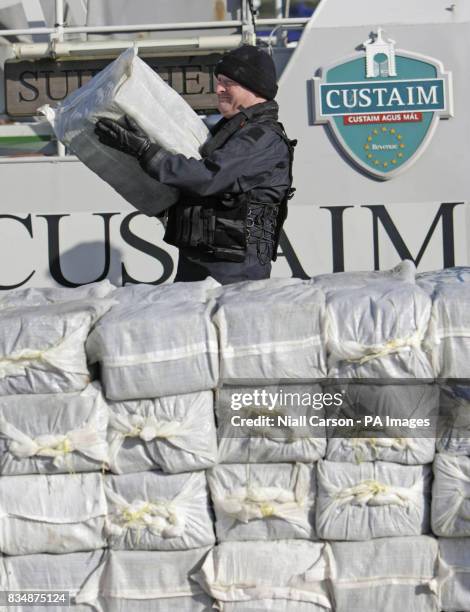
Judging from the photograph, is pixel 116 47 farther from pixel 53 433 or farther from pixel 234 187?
pixel 53 433

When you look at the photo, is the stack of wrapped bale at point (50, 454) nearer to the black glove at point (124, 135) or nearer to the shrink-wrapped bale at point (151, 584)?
the shrink-wrapped bale at point (151, 584)

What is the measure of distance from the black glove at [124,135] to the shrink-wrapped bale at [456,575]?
55.4 inches

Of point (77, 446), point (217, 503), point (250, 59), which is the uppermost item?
point (250, 59)

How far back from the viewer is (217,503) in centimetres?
205

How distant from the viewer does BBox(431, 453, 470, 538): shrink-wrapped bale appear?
2004 millimetres

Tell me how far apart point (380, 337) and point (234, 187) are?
90cm

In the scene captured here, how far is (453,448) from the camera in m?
2.04

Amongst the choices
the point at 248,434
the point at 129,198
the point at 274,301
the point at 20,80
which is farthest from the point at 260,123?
the point at 20,80

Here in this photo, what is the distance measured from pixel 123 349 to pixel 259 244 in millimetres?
1029

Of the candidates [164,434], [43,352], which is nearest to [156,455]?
[164,434]

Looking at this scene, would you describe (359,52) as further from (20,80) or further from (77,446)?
(77,446)

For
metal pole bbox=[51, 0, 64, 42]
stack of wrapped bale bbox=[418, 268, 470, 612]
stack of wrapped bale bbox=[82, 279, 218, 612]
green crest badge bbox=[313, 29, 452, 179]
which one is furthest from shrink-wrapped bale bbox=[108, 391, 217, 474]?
metal pole bbox=[51, 0, 64, 42]

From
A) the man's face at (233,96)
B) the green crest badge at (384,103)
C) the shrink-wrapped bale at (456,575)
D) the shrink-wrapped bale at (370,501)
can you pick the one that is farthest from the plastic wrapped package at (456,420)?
the green crest badge at (384,103)

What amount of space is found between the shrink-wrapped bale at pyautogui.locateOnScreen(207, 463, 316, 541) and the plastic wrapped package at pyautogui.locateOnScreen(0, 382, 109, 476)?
30cm
